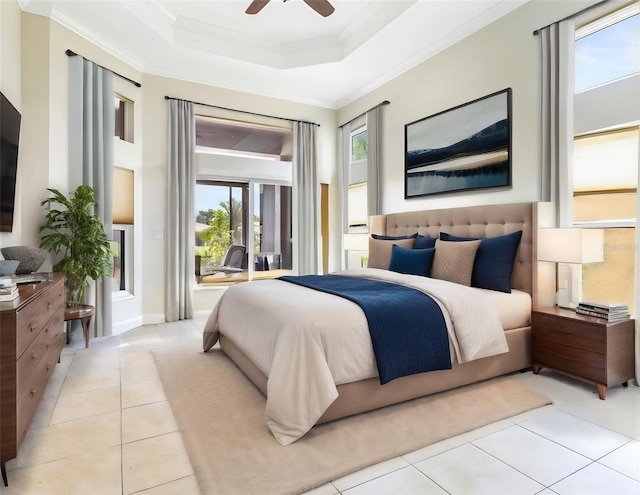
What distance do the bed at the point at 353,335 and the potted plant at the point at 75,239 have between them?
4.43 ft

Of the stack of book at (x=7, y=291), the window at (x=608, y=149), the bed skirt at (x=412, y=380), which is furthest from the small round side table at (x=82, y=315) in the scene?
the window at (x=608, y=149)

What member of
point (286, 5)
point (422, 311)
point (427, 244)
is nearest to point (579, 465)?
point (422, 311)

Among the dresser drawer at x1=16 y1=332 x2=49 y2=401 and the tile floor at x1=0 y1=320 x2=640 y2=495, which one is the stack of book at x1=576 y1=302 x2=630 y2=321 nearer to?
the tile floor at x1=0 y1=320 x2=640 y2=495

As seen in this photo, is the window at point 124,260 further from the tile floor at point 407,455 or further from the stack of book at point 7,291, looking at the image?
the stack of book at point 7,291

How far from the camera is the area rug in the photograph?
1719 millimetres

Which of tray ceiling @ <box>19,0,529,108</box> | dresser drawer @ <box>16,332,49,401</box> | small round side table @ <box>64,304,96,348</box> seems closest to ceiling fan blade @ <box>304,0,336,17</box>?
tray ceiling @ <box>19,0,529,108</box>

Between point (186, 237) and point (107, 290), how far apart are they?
1172mm

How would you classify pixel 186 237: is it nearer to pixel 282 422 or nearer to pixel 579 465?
pixel 282 422

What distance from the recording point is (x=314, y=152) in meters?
5.87

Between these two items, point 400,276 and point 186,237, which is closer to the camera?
point 400,276

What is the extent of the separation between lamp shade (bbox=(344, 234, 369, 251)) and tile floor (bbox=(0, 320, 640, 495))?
8.73ft

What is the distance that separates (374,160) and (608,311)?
10.8ft

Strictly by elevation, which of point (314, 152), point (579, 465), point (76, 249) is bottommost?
point (579, 465)

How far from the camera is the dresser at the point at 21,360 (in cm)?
165
